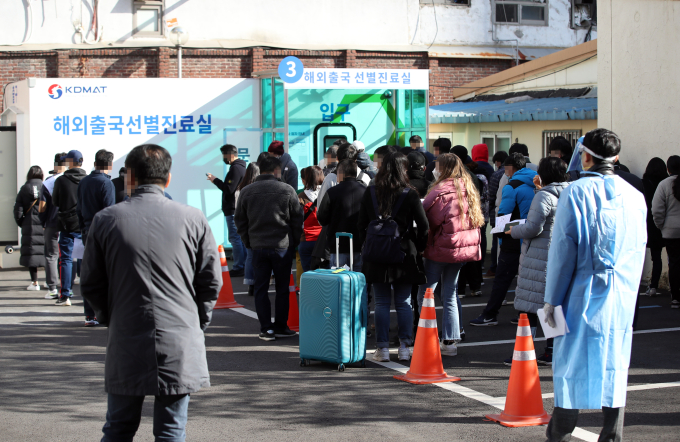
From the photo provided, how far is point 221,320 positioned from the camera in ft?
30.5

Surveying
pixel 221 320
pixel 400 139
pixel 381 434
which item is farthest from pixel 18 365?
pixel 400 139

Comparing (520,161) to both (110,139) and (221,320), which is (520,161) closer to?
(221,320)

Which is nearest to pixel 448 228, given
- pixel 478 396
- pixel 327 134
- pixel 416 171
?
pixel 416 171

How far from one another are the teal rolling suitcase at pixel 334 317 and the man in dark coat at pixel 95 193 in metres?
2.99

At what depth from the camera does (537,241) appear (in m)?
6.82

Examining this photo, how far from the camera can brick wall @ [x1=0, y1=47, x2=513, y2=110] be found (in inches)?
872

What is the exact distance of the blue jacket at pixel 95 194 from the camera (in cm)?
877

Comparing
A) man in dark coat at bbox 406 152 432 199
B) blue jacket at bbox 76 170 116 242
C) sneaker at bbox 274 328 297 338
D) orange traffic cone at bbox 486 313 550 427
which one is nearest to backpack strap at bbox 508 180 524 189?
man in dark coat at bbox 406 152 432 199

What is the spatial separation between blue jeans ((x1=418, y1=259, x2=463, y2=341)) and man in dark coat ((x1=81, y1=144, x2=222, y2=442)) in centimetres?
374

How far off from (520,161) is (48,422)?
5.71 meters

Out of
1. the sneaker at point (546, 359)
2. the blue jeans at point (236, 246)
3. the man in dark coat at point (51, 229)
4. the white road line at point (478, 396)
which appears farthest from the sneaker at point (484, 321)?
the man in dark coat at point (51, 229)

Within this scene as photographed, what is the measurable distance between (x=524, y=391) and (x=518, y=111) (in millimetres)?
11400

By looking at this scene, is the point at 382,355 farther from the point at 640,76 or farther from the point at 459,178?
the point at 640,76

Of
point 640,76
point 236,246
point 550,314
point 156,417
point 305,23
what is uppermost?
point 305,23
